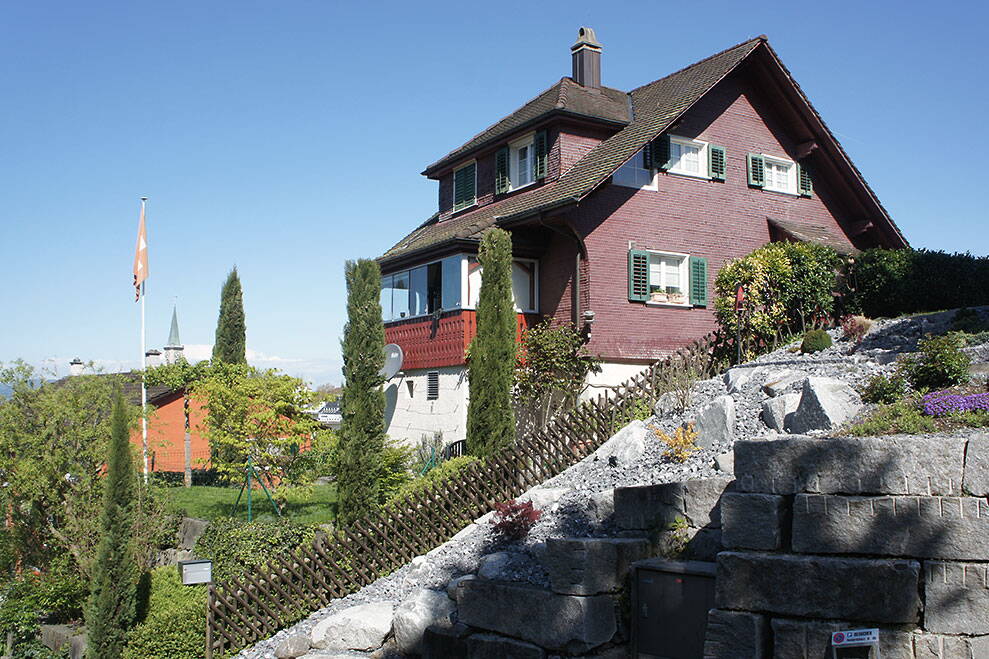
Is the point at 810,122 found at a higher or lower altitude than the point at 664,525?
higher

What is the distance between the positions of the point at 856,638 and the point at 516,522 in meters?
5.82

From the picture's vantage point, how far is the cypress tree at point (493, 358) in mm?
16422

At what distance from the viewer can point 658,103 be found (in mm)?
22156

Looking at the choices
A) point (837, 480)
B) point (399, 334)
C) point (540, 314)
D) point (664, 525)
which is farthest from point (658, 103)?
point (837, 480)

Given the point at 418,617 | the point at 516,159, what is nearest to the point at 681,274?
the point at 516,159

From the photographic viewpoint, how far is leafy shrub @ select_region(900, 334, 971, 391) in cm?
1055

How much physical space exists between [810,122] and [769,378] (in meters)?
11.6

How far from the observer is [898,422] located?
864cm

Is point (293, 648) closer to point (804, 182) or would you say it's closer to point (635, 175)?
point (635, 175)

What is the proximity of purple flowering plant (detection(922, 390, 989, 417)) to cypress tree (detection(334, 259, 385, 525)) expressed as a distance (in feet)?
29.3

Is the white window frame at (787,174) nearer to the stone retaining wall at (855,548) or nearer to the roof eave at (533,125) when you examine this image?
the roof eave at (533,125)

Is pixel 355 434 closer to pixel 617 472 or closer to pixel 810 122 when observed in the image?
pixel 617 472

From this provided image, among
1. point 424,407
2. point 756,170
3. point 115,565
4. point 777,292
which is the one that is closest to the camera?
point 115,565

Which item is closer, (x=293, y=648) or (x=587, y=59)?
(x=293, y=648)
